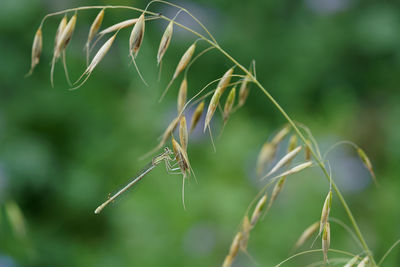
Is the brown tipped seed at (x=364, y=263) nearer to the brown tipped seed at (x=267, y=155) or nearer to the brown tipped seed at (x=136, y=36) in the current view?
the brown tipped seed at (x=267, y=155)

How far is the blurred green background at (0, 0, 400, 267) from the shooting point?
2609mm

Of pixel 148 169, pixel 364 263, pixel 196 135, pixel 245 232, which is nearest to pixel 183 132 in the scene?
pixel 148 169

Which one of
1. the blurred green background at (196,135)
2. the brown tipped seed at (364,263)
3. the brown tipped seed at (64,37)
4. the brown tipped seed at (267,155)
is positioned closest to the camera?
the brown tipped seed at (364,263)

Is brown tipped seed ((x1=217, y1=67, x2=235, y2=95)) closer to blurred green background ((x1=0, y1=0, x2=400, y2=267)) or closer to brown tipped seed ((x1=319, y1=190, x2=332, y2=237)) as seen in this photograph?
brown tipped seed ((x1=319, y1=190, x2=332, y2=237))

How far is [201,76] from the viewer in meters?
3.79

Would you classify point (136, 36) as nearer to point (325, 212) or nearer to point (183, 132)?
point (183, 132)

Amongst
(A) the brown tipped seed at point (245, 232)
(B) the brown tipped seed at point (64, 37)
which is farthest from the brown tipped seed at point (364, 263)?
(B) the brown tipped seed at point (64, 37)

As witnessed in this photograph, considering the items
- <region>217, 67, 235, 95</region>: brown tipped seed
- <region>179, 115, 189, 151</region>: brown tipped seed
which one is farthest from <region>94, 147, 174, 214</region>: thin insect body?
<region>217, 67, 235, 95</region>: brown tipped seed

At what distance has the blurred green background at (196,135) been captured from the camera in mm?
2609

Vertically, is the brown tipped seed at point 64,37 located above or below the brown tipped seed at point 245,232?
above

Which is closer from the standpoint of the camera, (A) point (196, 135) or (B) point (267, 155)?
(B) point (267, 155)

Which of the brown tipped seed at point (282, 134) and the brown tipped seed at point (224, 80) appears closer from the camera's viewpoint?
the brown tipped seed at point (224, 80)

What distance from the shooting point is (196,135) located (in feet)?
10.4

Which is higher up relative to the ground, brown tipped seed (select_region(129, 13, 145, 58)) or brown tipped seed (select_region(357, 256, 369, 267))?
brown tipped seed (select_region(129, 13, 145, 58))
